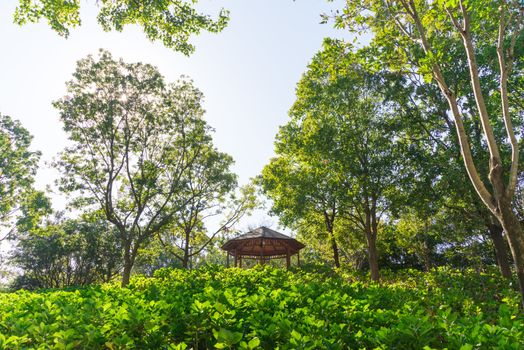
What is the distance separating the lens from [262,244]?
20.8 meters

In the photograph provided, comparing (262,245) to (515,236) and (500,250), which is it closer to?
(500,250)

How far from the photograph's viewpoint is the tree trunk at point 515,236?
5.06 m

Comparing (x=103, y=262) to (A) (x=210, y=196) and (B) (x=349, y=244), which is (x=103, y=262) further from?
(B) (x=349, y=244)

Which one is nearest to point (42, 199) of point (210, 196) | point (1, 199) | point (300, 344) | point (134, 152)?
point (1, 199)

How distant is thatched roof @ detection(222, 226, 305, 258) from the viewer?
68.1 feet

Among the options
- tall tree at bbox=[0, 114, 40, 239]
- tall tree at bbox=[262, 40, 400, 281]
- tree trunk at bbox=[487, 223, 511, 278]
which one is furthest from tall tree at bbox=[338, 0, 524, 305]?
tall tree at bbox=[0, 114, 40, 239]

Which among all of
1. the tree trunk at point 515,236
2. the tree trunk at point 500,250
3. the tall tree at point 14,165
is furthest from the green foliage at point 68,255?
the tree trunk at point 515,236

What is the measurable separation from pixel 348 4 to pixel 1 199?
28.2 m

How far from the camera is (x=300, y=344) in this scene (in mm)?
2402

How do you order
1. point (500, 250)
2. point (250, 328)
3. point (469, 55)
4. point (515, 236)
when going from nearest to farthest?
point (250, 328) < point (515, 236) < point (469, 55) < point (500, 250)

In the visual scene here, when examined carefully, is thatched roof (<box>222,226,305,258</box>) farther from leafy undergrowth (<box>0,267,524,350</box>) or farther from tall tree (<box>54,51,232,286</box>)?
leafy undergrowth (<box>0,267,524,350</box>)

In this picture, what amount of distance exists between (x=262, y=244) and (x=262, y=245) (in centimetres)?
22

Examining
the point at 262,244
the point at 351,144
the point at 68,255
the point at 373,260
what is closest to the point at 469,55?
the point at 351,144

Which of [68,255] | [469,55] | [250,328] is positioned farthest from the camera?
[68,255]
